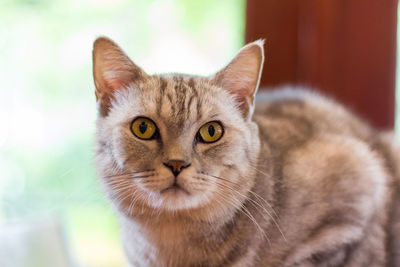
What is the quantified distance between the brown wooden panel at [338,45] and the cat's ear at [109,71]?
956 mm

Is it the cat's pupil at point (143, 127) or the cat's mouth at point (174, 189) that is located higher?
the cat's pupil at point (143, 127)

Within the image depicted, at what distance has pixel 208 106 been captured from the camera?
1.20 metres

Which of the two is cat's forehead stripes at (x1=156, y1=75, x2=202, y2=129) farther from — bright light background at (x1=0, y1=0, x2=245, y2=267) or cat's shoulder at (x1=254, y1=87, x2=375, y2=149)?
bright light background at (x1=0, y1=0, x2=245, y2=267)

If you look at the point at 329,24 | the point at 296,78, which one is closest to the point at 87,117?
the point at 296,78

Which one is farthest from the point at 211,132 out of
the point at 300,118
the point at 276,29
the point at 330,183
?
the point at 276,29

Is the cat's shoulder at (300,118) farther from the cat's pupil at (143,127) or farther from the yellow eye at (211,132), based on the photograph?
the cat's pupil at (143,127)

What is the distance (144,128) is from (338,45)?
1259mm

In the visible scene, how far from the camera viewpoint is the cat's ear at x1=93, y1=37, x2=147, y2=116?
3.89 ft

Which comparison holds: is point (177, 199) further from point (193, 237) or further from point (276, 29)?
point (276, 29)

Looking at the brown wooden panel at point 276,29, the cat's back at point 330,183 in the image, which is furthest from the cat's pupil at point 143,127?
the brown wooden panel at point 276,29

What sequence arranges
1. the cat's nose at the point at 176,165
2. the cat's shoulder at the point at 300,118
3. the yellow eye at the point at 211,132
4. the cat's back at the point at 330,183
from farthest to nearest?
the cat's shoulder at the point at 300,118
the cat's back at the point at 330,183
the yellow eye at the point at 211,132
the cat's nose at the point at 176,165

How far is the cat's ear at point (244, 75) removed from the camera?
1.23 metres

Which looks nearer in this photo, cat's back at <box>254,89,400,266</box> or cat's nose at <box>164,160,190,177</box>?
cat's nose at <box>164,160,190,177</box>

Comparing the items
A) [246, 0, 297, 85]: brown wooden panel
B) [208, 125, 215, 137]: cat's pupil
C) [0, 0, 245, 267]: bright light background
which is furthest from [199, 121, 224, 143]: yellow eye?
[246, 0, 297, 85]: brown wooden panel
